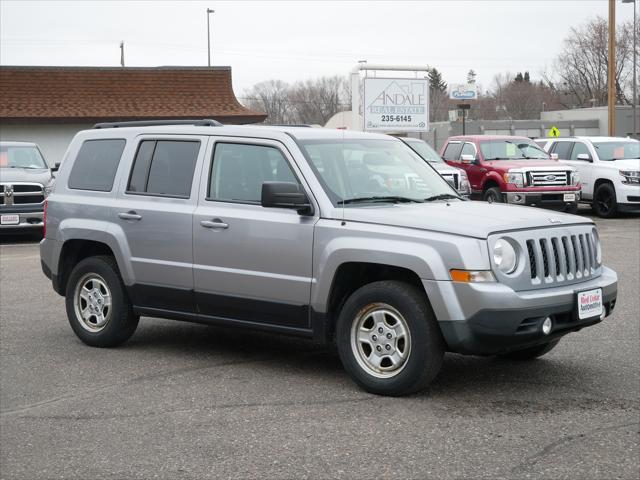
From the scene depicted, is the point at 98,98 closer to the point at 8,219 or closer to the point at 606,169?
the point at 8,219

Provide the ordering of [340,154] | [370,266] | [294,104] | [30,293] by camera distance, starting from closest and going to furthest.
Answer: [370,266] < [340,154] < [30,293] < [294,104]

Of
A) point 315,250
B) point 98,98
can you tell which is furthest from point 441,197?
point 98,98

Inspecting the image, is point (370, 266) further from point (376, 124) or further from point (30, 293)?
point (376, 124)

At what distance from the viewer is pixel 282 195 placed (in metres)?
7.01

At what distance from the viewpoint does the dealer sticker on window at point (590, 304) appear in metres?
6.76

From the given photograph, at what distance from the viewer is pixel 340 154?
763 cm

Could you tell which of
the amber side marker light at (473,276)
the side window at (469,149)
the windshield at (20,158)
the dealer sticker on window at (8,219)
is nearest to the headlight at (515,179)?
the side window at (469,149)

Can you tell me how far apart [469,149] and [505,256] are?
686 inches

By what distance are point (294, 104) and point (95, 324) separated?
77027mm

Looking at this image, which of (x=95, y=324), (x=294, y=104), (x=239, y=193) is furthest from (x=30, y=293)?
(x=294, y=104)

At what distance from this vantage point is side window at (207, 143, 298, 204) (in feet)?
24.7

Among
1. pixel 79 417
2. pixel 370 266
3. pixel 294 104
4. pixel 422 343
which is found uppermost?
pixel 294 104

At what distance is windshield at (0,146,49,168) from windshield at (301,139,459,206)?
13533 mm

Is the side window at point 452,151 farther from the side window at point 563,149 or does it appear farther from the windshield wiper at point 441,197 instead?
the windshield wiper at point 441,197
